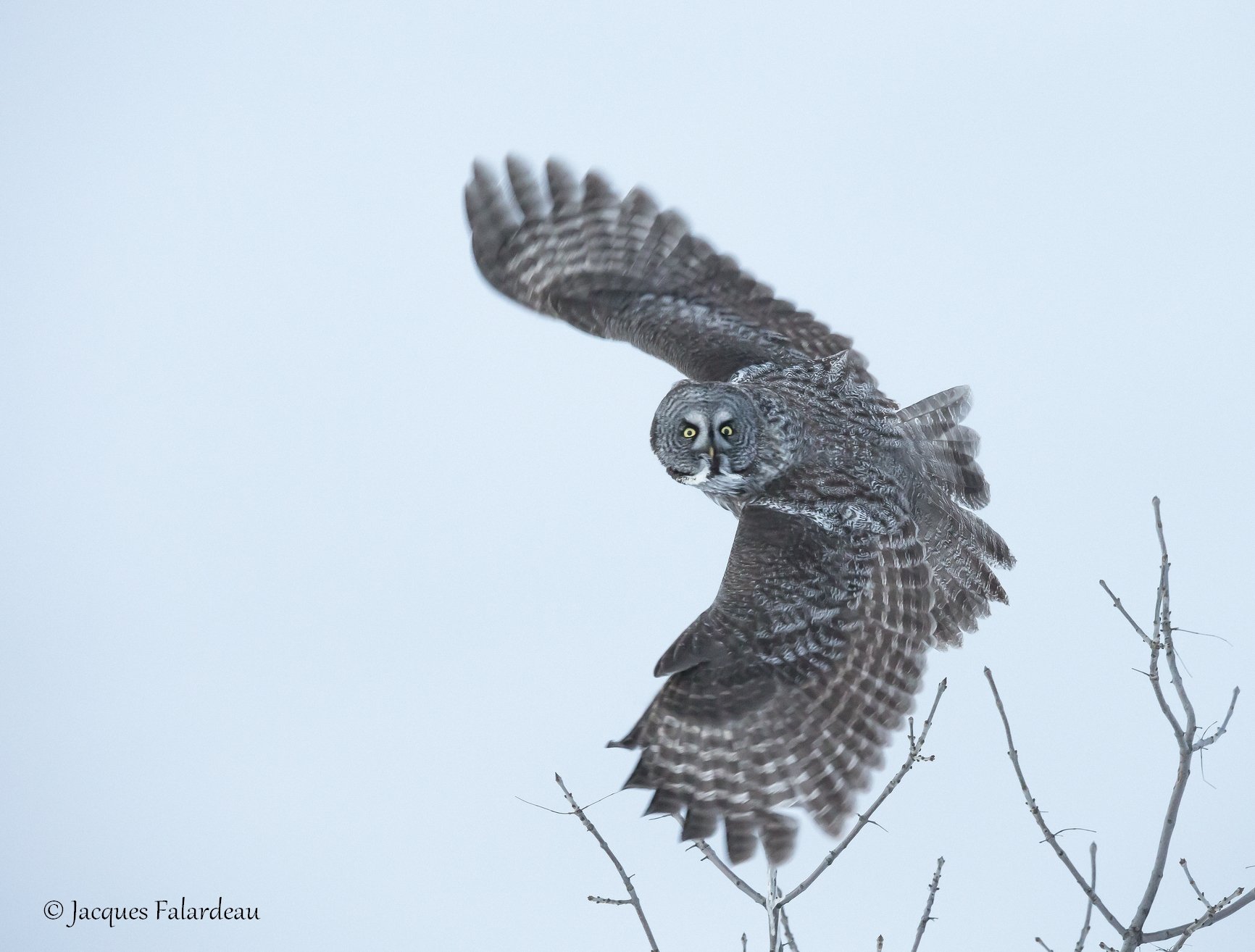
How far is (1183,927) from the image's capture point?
3506 mm

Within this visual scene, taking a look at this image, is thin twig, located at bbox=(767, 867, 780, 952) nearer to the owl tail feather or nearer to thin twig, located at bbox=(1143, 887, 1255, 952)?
thin twig, located at bbox=(1143, 887, 1255, 952)

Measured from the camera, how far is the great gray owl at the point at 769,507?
16.8 ft

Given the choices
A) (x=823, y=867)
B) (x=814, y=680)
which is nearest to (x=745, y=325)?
(x=814, y=680)

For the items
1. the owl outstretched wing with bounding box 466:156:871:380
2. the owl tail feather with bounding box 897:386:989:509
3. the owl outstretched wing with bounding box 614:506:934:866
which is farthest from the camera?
the owl outstretched wing with bounding box 466:156:871:380

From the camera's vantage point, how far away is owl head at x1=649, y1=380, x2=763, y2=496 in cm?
559

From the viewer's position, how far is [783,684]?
208 inches

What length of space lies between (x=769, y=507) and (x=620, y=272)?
1.70m

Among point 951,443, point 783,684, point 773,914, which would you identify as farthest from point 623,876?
point 951,443

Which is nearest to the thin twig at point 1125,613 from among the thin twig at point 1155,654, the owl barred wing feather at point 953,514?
the thin twig at point 1155,654

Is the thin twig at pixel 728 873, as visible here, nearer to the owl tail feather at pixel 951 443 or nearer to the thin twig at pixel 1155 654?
the thin twig at pixel 1155 654

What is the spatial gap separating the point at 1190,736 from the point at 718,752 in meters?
1.97

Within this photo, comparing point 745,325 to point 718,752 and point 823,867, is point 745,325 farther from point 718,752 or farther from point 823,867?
point 823,867

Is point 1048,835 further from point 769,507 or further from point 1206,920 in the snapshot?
point 769,507

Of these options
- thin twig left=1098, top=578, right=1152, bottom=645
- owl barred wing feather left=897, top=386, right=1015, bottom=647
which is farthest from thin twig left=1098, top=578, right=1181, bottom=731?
owl barred wing feather left=897, top=386, right=1015, bottom=647
